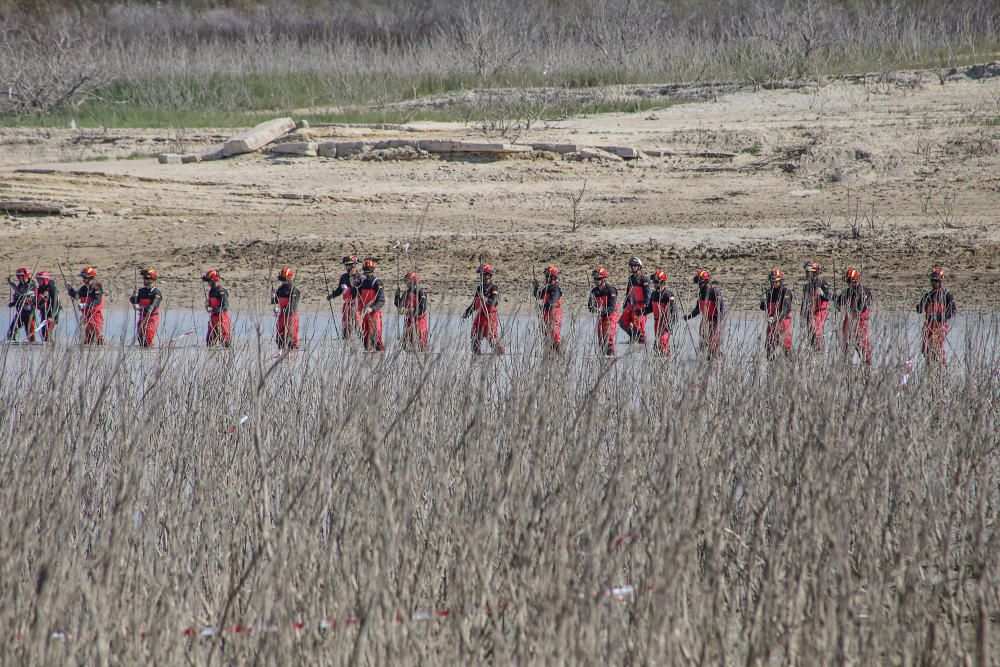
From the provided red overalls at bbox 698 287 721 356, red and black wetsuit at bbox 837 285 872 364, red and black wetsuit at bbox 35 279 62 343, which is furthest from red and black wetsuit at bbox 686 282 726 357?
red and black wetsuit at bbox 35 279 62 343

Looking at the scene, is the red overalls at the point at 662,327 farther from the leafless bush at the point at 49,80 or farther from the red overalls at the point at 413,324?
the leafless bush at the point at 49,80

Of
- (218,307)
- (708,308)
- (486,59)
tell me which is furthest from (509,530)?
(486,59)

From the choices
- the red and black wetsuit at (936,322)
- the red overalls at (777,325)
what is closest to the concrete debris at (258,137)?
the red overalls at (777,325)

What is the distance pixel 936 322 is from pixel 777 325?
6.52 ft

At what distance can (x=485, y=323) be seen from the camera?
13.6 meters

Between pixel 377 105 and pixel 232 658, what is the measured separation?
25.8m

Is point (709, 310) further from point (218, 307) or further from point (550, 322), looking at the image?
point (218, 307)

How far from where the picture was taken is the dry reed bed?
5133mm

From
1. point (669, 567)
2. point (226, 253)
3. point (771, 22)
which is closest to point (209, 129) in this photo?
point (226, 253)

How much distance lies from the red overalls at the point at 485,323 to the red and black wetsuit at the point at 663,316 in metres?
1.35

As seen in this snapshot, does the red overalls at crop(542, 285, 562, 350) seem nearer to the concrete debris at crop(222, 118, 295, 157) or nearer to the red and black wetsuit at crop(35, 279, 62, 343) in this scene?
the red and black wetsuit at crop(35, 279, 62, 343)

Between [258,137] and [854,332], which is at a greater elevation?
[258,137]

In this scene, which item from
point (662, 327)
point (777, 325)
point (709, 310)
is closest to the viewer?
point (777, 325)

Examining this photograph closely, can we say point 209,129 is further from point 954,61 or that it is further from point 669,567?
point 669,567
